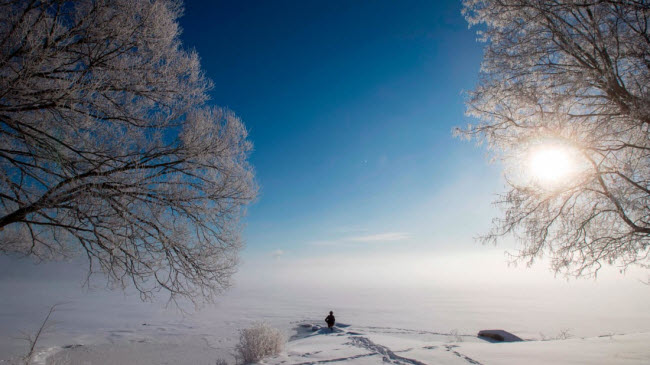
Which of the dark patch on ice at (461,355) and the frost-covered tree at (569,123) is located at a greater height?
the frost-covered tree at (569,123)

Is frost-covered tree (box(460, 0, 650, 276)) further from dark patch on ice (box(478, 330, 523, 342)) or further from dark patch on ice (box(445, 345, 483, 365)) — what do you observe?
dark patch on ice (box(478, 330, 523, 342))

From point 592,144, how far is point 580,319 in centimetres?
2048

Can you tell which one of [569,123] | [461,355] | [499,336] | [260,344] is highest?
[569,123]

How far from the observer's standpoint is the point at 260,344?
6027mm

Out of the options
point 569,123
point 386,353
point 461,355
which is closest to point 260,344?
point 386,353

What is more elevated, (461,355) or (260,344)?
(461,355)

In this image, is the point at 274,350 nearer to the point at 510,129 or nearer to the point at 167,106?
the point at 167,106

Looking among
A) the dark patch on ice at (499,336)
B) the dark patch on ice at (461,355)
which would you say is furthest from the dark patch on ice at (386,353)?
the dark patch on ice at (499,336)

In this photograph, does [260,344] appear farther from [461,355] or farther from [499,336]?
[499,336]

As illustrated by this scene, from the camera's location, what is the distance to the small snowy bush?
6012 millimetres

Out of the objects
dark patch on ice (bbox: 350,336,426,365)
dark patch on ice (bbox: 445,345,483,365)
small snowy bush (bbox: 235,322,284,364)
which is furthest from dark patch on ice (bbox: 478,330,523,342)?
small snowy bush (bbox: 235,322,284,364)

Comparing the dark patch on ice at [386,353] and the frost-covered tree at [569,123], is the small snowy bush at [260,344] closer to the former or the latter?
the dark patch on ice at [386,353]

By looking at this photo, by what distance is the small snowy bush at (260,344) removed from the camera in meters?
6.01

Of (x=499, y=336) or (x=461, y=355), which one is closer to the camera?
(x=461, y=355)
